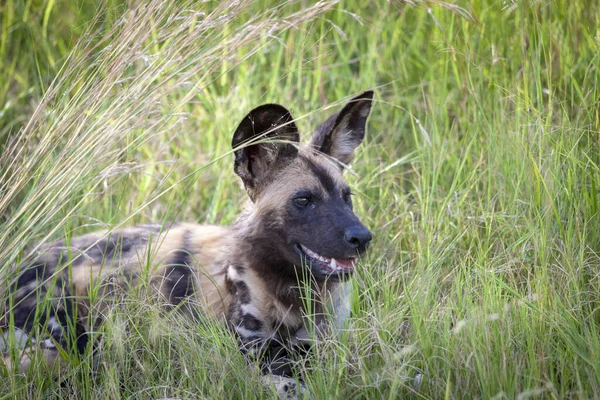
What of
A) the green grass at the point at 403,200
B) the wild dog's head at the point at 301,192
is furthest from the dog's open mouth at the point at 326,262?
the green grass at the point at 403,200

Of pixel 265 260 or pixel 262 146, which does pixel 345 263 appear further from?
pixel 262 146

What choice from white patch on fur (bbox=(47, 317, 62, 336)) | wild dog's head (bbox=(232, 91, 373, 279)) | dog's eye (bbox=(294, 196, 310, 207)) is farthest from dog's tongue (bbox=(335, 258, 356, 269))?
white patch on fur (bbox=(47, 317, 62, 336))

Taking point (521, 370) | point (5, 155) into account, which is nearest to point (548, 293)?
point (521, 370)

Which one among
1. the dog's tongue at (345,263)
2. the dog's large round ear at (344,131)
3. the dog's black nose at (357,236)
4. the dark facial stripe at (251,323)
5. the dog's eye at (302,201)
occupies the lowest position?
the dark facial stripe at (251,323)

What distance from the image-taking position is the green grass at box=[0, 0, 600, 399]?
2473 millimetres

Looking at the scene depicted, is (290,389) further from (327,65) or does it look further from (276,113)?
(327,65)

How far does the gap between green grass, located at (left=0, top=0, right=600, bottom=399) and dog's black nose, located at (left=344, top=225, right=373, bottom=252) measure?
168mm

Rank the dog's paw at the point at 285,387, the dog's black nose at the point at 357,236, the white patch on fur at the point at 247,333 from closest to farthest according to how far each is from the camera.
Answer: the dog's paw at the point at 285,387 < the dog's black nose at the point at 357,236 < the white patch on fur at the point at 247,333

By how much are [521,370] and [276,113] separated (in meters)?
1.34

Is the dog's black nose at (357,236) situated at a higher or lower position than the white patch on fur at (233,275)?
higher

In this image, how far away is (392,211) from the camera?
12.6ft

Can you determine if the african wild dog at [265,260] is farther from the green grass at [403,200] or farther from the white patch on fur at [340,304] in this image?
the green grass at [403,200]

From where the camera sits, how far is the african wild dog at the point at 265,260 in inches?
118

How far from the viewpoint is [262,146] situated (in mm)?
3186
